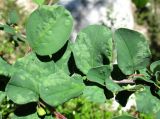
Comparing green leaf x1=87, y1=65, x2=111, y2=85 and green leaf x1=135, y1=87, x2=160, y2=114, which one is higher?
green leaf x1=87, y1=65, x2=111, y2=85

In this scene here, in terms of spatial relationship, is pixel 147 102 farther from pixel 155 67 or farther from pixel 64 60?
pixel 64 60

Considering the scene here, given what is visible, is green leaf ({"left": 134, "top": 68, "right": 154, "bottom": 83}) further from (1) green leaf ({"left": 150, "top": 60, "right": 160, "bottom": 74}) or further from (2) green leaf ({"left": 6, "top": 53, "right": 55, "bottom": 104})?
(2) green leaf ({"left": 6, "top": 53, "right": 55, "bottom": 104})

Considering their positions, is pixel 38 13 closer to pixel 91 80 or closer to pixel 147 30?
pixel 91 80

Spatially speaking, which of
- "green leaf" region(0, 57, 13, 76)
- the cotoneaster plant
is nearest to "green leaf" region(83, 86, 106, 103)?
the cotoneaster plant

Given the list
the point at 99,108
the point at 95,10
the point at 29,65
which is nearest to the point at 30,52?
the point at 29,65

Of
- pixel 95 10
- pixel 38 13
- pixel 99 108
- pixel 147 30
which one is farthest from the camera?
pixel 147 30

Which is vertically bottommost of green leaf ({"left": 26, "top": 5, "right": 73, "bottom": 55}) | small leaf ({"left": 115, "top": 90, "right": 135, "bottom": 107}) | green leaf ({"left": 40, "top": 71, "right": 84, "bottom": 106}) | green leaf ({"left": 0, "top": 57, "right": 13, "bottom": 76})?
small leaf ({"left": 115, "top": 90, "right": 135, "bottom": 107})
